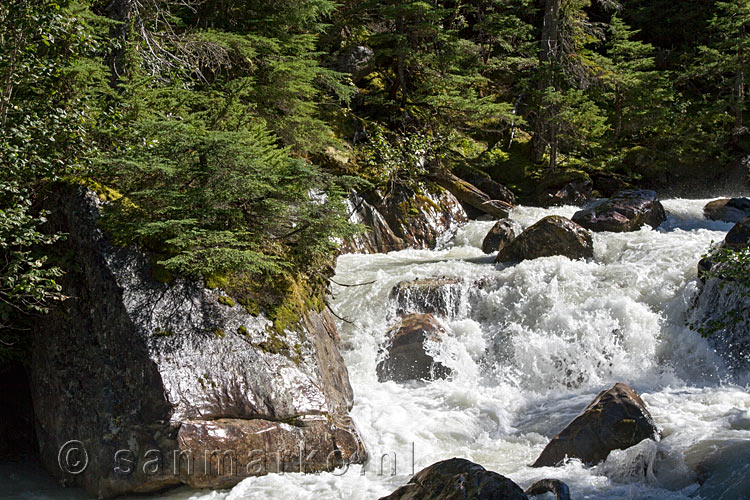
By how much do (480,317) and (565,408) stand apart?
8.87 ft

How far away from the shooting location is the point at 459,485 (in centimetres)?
438

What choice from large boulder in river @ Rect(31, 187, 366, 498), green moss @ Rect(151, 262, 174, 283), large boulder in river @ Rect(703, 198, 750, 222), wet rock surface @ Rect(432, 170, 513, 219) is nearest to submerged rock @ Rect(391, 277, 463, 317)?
large boulder in river @ Rect(31, 187, 366, 498)

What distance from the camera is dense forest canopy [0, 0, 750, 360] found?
643cm

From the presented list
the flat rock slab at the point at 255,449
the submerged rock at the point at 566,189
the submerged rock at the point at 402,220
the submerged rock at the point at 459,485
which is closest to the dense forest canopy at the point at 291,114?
the submerged rock at the point at 402,220

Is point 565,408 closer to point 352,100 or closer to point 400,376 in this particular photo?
point 400,376

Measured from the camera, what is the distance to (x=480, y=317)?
10.2 metres

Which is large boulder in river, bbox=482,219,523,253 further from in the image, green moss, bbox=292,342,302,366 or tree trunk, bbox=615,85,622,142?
tree trunk, bbox=615,85,622,142

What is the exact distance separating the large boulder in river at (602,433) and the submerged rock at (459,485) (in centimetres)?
186

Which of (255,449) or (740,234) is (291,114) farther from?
(740,234)

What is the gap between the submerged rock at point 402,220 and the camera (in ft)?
45.9

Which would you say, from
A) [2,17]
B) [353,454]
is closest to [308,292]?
[353,454]

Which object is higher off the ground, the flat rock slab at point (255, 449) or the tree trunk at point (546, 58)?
the tree trunk at point (546, 58)

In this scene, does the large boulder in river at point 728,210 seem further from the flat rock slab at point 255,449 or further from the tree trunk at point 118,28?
the tree trunk at point 118,28

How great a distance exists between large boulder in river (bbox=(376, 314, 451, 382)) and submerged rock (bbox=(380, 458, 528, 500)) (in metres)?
3.89
